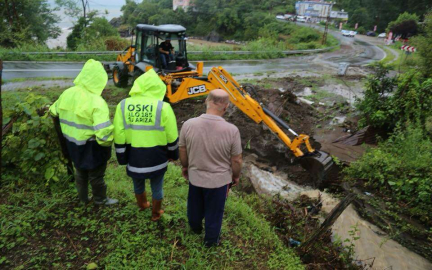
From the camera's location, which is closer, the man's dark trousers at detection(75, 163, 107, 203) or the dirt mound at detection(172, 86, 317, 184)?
the man's dark trousers at detection(75, 163, 107, 203)

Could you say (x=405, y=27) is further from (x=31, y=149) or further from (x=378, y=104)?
(x=31, y=149)

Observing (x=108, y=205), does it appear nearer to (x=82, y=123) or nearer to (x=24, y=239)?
(x=24, y=239)

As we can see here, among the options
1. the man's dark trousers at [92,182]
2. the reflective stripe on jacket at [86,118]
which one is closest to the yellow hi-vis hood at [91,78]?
the reflective stripe on jacket at [86,118]

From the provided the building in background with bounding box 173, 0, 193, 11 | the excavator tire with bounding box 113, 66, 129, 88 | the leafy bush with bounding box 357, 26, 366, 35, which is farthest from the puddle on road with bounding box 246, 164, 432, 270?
the leafy bush with bounding box 357, 26, 366, 35

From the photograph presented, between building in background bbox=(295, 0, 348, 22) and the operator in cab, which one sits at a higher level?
building in background bbox=(295, 0, 348, 22)

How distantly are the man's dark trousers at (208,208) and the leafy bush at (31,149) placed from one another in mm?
1905

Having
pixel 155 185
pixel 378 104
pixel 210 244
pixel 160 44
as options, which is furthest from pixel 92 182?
pixel 378 104

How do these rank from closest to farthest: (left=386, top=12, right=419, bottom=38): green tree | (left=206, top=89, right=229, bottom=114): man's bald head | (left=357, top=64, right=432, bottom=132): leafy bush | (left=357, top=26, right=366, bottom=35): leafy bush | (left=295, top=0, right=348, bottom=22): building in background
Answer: (left=206, top=89, right=229, bottom=114): man's bald head, (left=357, top=64, right=432, bottom=132): leafy bush, (left=386, top=12, right=419, bottom=38): green tree, (left=357, top=26, right=366, bottom=35): leafy bush, (left=295, top=0, right=348, bottom=22): building in background

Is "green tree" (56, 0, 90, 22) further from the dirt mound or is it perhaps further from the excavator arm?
the excavator arm

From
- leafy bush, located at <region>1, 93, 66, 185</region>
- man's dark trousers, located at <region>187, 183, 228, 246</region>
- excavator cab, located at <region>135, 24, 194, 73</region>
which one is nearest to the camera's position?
man's dark trousers, located at <region>187, 183, 228, 246</region>

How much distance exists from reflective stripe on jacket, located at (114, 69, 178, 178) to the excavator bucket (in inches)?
135

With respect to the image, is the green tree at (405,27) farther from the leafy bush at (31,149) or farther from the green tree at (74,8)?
the leafy bush at (31,149)

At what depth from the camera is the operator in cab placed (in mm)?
8070

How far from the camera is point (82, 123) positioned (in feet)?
9.44
